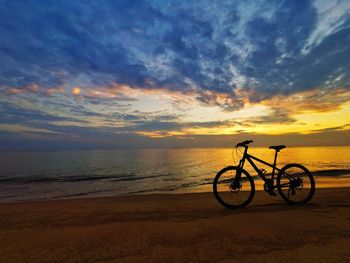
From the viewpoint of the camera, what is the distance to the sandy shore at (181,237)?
361cm

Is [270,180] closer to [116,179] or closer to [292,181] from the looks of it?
[292,181]

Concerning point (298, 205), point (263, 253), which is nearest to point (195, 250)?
point (263, 253)

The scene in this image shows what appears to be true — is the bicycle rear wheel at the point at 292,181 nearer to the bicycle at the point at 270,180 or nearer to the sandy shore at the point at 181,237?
the bicycle at the point at 270,180

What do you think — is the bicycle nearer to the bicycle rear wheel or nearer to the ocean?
Answer: the bicycle rear wheel

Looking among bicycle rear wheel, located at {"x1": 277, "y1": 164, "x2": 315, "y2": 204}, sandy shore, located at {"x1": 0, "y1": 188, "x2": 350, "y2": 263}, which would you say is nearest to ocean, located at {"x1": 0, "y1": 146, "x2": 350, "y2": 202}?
bicycle rear wheel, located at {"x1": 277, "y1": 164, "x2": 315, "y2": 204}

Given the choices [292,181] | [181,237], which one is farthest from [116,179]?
[181,237]

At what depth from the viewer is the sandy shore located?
11.8 feet

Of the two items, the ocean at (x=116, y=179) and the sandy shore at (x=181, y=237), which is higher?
the sandy shore at (x=181, y=237)

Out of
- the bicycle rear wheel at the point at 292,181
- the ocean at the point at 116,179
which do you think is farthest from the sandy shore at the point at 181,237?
the ocean at the point at 116,179

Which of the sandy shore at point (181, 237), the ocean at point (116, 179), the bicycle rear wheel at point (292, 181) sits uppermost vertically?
the bicycle rear wheel at point (292, 181)

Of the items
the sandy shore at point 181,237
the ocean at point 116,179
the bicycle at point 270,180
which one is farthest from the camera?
the ocean at point 116,179

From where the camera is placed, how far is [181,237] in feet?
14.4

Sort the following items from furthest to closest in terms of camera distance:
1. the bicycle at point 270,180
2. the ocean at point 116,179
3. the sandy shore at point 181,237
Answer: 1. the ocean at point 116,179
2. the bicycle at point 270,180
3. the sandy shore at point 181,237

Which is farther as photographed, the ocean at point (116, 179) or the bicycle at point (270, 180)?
the ocean at point (116, 179)
